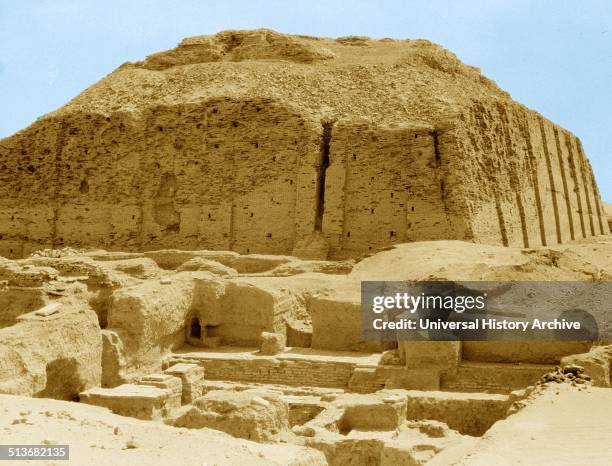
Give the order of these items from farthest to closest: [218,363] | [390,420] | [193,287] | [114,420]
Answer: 1. [193,287]
2. [218,363]
3. [390,420]
4. [114,420]

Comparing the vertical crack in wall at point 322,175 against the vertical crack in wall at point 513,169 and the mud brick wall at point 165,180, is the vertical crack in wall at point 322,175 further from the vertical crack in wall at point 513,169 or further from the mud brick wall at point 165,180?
the vertical crack in wall at point 513,169

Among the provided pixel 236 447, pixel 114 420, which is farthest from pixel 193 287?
pixel 236 447

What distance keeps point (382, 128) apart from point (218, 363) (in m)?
13.4

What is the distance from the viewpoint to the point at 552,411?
8.99 metres

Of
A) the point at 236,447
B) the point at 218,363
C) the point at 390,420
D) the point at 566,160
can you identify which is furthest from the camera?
the point at 566,160

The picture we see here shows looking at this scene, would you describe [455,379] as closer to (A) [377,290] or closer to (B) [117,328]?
(A) [377,290]

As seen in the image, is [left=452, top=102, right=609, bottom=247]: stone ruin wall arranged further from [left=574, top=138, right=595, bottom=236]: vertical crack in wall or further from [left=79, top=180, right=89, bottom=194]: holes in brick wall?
[left=79, top=180, right=89, bottom=194]: holes in brick wall

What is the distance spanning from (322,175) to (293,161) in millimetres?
1188

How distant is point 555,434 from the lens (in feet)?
26.2

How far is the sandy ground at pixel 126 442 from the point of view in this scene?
6.96 metres

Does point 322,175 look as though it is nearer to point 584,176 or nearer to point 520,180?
point 520,180

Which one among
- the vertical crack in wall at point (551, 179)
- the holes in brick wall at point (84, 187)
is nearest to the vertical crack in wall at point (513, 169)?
the vertical crack in wall at point (551, 179)

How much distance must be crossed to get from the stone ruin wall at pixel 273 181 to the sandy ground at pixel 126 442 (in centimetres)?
1729

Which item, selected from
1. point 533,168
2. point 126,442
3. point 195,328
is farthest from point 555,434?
point 533,168
